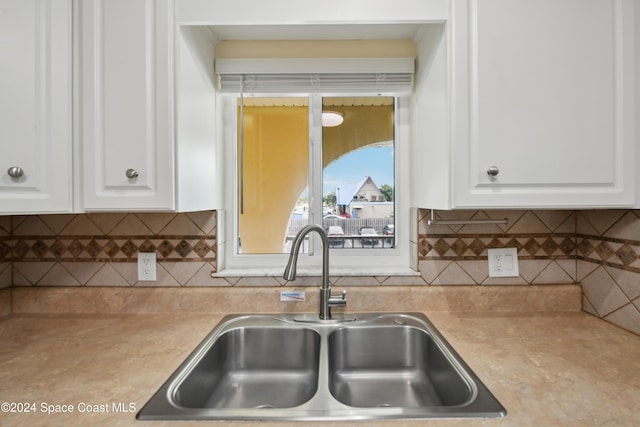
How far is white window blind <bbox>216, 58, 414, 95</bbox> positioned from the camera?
1.35 meters

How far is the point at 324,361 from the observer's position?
1.00 meters

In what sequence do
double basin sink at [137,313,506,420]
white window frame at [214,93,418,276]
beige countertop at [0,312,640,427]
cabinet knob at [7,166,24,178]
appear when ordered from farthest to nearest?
white window frame at [214,93,418,276], double basin sink at [137,313,506,420], cabinet knob at [7,166,24,178], beige countertop at [0,312,640,427]

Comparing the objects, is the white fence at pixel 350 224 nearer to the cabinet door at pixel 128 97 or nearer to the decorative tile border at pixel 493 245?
the decorative tile border at pixel 493 245

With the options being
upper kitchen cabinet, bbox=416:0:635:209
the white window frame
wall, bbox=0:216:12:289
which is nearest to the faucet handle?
the white window frame

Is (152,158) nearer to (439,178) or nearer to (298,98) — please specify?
(298,98)

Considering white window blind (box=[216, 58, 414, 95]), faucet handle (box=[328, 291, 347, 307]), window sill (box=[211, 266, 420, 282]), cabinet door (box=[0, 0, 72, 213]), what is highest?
white window blind (box=[216, 58, 414, 95])

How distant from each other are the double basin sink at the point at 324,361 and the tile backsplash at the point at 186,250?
19 cm

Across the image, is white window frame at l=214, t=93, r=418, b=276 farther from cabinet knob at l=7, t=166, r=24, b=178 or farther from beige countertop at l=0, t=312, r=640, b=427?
cabinet knob at l=7, t=166, r=24, b=178

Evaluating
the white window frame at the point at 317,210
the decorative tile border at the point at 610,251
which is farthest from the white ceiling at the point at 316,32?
the decorative tile border at the point at 610,251

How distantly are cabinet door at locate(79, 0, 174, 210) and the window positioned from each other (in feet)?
1.50

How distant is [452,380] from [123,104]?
1.28 m

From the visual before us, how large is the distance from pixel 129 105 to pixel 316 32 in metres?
0.73

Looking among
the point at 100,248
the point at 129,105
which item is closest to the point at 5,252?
the point at 100,248

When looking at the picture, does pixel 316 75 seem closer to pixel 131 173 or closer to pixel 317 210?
pixel 317 210
